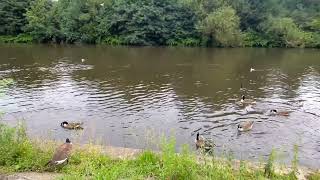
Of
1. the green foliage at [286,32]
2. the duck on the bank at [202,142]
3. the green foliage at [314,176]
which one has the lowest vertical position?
the duck on the bank at [202,142]

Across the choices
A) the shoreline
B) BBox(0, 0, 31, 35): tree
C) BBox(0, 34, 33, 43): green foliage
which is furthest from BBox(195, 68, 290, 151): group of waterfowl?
BBox(0, 0, 31, 35): tree

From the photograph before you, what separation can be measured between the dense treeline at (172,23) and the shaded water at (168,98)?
14.0 metres

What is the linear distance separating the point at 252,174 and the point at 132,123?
1175 cm

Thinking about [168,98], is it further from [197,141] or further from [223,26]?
[223,26]

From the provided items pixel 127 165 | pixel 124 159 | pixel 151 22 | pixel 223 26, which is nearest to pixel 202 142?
pixel 124 159

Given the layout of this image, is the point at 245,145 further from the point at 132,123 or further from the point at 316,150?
the point at 132,123

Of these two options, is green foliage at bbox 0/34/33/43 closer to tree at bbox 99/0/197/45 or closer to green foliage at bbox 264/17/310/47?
tree at bbox 99/0/197/45

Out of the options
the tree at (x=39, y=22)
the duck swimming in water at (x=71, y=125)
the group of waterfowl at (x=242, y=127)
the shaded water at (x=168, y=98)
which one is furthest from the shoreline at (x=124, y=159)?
the tree at (x=39, y=22)

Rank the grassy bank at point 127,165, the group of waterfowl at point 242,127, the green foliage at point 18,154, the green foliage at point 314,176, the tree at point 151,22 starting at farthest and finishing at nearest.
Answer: the tree at point 151,22 → the group of waterfowl at point 242,127 → the green foliage at point 314,176 → the green foliage at point 18,154 → the grassy bank at point 127,165

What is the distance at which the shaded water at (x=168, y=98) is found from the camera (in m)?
19.7

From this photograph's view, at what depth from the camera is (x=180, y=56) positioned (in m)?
51.2

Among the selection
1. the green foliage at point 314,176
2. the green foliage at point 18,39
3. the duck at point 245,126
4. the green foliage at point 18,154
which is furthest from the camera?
the green foliage at point 18,39

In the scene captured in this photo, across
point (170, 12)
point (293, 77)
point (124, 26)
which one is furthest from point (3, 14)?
point (293, 77)

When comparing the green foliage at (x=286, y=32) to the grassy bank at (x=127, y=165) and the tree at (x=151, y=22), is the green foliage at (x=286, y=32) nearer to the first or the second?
the tree at (x=151, y=22)
